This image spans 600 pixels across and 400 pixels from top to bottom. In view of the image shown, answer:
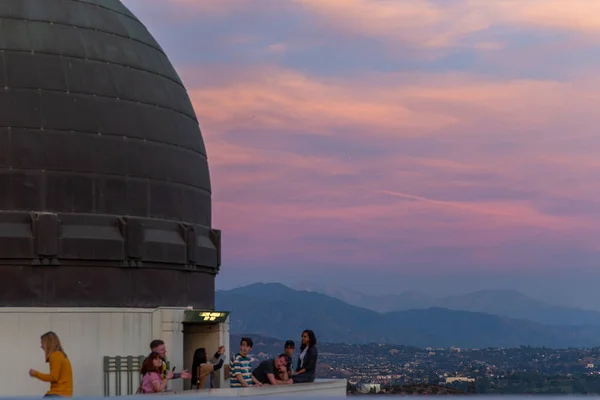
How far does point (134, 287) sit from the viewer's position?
32.1 m

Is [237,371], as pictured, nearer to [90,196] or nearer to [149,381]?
[149,381]

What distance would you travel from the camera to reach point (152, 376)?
87.3ft

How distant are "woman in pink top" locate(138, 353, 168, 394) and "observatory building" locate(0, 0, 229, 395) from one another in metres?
4.55

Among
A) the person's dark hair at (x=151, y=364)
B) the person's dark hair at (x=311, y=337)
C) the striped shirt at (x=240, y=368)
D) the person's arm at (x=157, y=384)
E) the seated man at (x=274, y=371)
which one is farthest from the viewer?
the seated man at (x=274, y=371)

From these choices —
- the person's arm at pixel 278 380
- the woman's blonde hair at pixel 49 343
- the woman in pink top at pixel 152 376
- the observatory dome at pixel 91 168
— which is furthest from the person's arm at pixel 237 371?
the woman's blonde hair at pixel 49 343

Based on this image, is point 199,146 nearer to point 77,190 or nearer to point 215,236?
point 215,236

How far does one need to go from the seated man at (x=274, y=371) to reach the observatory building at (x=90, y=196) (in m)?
2.60

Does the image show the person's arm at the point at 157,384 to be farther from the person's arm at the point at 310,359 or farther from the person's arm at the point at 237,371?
the person's arm at the point at 310,359

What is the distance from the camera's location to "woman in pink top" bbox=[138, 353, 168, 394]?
26453mm

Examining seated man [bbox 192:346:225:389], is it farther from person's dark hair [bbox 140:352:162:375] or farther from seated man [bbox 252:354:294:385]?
person's dark hair [bbox 140:352:162:375]

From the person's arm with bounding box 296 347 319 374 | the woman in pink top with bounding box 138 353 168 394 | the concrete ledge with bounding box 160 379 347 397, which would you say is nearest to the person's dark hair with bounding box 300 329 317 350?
the person's arm with bounding box 296 347 319 374

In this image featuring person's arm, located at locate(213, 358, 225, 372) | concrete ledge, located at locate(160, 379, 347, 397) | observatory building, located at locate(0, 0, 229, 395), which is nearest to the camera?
concrete ledge, located at locate(160, 379, 347, 397)

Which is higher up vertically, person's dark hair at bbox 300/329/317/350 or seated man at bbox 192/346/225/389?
person's dark hair at bbox 300/329/317/350

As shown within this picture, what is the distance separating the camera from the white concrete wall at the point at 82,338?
98.2 feet
